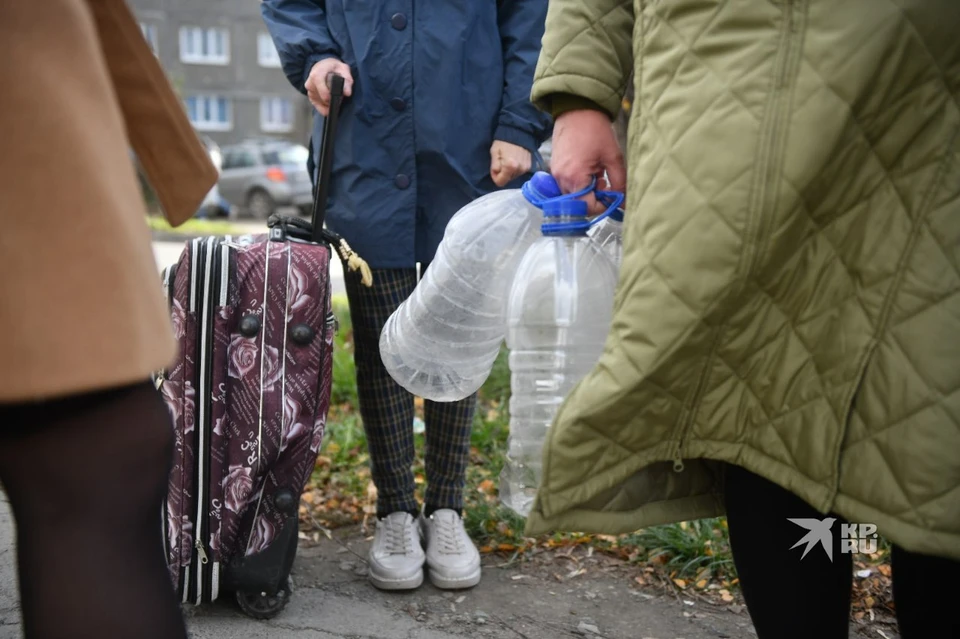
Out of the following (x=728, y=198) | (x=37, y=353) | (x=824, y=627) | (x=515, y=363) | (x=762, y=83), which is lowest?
(x=824, y=627)

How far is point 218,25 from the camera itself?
39.8m

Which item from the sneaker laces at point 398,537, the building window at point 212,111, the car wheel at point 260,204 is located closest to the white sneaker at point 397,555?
the sneaker laces at point 398,537

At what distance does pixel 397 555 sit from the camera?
2.65m

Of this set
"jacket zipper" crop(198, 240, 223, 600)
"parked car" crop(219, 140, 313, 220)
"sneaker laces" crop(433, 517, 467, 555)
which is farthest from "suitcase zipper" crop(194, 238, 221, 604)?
"parked car" crop(219, 140, 313, 220)

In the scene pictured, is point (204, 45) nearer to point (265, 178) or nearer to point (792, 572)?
point (265, 178)

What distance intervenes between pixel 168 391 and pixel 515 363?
2.77 ft

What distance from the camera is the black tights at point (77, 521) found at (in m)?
1.03

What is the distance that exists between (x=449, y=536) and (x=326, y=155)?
3.51ft

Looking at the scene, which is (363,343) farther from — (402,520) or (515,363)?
(515,363)

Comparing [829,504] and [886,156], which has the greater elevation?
[886,156]

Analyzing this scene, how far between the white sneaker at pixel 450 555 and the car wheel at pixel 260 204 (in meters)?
22.3

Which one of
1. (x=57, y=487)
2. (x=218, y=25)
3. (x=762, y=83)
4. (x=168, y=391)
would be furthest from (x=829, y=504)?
(x=218, y=25)

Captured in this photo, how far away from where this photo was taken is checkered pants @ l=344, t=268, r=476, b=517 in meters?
2.58

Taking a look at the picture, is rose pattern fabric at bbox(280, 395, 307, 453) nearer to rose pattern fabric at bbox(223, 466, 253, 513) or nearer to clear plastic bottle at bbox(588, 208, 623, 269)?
rose pattern fabric at bbox(223, 466, 253, 513)
